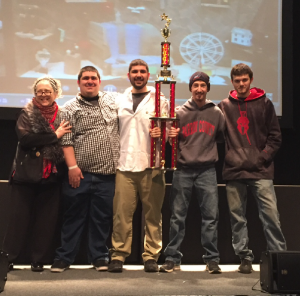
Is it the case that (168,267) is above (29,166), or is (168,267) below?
below

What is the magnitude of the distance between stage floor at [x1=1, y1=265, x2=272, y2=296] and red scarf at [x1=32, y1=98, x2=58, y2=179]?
757mm

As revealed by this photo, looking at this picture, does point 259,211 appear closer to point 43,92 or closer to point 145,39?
point 43,92

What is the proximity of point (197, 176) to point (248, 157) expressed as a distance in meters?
0.42

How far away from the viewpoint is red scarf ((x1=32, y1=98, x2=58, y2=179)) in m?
3.30

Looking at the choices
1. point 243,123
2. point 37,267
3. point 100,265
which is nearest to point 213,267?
point 100,265

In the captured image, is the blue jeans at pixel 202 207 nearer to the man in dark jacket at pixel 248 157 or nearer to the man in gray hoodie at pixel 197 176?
the man in gray hoodie at pixel 197 176

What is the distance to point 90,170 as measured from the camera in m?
3.33

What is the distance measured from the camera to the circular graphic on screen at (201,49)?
4422 millimetres

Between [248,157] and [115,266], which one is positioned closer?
[115,266]

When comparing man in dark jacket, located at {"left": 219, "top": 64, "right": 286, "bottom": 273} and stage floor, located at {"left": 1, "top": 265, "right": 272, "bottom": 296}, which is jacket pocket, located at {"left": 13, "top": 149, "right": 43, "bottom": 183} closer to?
stage floor, located at {"left": 1, "top": 265, "right": 272, "bottom": 296}

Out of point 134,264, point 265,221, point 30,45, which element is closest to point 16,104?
point 30,45

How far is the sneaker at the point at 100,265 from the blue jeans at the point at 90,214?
29 millimetres

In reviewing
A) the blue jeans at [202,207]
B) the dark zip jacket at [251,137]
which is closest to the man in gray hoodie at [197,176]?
the blue jeans at [202,207]

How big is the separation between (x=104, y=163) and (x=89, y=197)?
1.08ft
